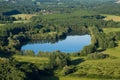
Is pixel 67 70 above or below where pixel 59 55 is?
below

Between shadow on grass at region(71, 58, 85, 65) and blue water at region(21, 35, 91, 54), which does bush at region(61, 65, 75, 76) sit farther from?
blue water at region(21, 35, 91, 54)

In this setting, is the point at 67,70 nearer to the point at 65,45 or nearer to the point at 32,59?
the point at 32,59

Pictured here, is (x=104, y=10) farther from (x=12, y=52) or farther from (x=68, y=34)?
(x=12, y=52)

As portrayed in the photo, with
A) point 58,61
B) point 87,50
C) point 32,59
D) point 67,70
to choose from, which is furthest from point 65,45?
point 67,70

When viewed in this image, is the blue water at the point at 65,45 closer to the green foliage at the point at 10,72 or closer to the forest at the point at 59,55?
the forest at the point at 59,55

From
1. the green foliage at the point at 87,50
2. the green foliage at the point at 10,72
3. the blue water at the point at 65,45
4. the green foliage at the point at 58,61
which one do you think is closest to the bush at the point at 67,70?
the green foliage at the point at 58,61

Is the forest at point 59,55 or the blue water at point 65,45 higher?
the forest at point 59,55

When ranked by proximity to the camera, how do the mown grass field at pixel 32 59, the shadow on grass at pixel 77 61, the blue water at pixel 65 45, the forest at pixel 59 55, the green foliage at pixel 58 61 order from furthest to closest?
1. the blue water at pixel 65 45
2. the mown grass field at pixel 32 59
3. the shadow on grass at pixel 77 61
4. the green foliage at pixel 58 61
5. the forest at pixel 59 55

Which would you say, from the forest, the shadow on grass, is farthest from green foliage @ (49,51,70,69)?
the shadow on grass
